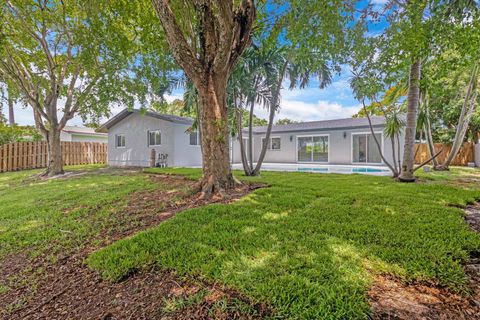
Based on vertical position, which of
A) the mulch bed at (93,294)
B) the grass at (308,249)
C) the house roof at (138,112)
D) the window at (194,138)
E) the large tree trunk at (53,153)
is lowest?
the mulch bed at (93,294)

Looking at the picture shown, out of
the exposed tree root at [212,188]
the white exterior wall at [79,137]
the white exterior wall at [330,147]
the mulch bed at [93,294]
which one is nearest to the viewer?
the mulch bed at [93,294]

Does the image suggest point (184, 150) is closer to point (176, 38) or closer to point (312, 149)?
point (312, 149)

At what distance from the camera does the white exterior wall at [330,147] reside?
14.2 metres

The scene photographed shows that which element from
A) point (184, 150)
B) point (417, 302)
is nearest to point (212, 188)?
point (417, 302)

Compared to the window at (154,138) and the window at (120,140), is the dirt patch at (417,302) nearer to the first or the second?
the window at (154,138)

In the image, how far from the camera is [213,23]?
516 centimetres

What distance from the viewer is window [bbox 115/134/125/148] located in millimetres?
16953

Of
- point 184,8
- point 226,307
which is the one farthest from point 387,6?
point 226,307

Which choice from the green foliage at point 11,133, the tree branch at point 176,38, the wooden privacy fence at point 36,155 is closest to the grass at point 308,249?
the tree branch at point 176,38

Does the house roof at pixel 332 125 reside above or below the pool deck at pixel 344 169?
above

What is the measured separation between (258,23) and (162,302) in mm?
6756

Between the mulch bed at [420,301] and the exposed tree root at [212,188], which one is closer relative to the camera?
the mulch bed at [420,301]

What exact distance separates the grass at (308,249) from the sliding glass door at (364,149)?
10668mm

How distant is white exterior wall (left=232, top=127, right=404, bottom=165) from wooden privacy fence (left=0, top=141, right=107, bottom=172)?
442 inches
